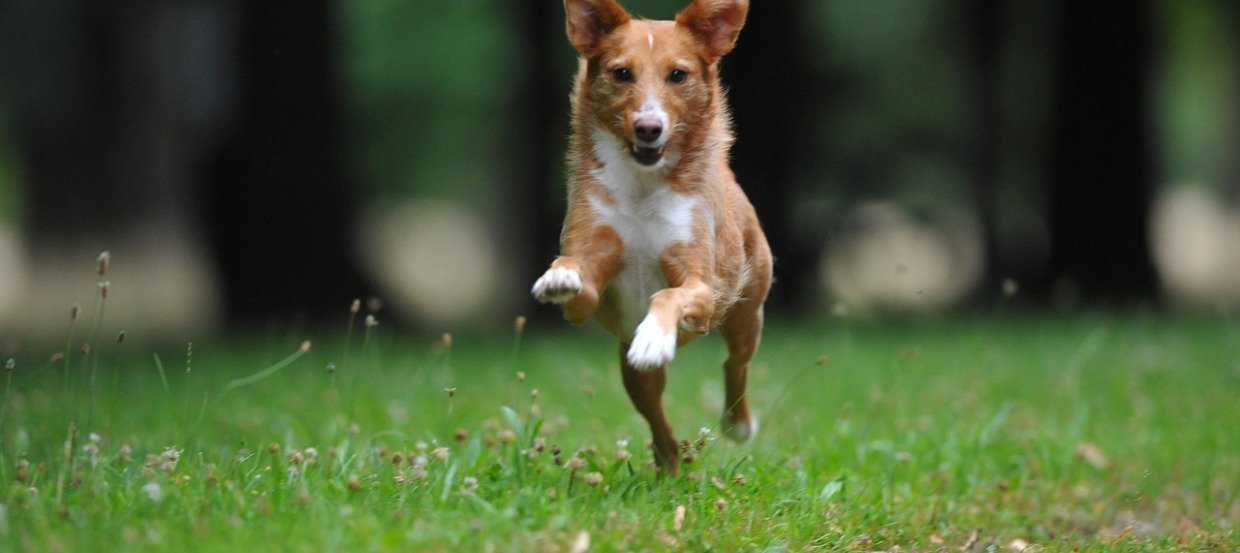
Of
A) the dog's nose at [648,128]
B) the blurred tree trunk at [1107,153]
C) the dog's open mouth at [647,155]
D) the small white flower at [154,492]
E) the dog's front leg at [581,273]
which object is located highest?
the dog's nose at [648,128]

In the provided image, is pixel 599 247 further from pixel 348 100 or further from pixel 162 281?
pixel 348 100

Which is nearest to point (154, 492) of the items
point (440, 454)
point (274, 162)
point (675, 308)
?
point (440, 454)

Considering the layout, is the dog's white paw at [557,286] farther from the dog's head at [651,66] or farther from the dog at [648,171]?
the dog's head at [651,66]

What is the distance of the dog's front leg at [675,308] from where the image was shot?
13.7ft

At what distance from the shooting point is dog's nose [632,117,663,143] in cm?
446

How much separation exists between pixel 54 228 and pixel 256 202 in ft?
11.8

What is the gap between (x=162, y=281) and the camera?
13445 mm

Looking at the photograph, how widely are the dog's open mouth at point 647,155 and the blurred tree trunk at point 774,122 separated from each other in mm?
10064

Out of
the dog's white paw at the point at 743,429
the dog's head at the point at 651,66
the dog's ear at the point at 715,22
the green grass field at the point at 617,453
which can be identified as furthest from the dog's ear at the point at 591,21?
the dog's white paw at the point at 743,429

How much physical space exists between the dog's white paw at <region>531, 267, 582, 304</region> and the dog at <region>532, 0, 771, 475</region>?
130mm

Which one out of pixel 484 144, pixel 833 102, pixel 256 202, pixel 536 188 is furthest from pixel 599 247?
pixel 484 144

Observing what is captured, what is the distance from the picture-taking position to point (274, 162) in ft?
45.0

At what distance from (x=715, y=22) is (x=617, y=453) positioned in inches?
71.3

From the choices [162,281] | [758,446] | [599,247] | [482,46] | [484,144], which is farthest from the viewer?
[484,144]
